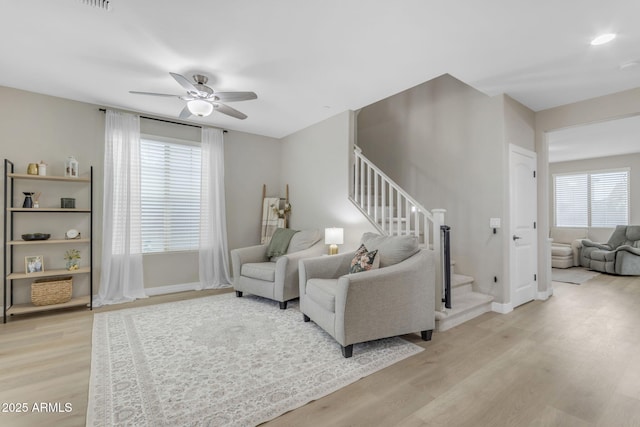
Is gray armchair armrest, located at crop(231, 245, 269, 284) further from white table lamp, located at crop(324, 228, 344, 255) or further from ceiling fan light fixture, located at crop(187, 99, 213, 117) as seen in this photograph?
ceiling fan light fixture, located at crop(187, 99, 213, 117)

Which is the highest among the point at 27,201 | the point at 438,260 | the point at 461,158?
the point at 461,158

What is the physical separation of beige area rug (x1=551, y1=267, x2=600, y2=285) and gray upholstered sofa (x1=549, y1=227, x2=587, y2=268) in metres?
0.18

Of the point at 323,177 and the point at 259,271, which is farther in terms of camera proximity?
the point at 323,177

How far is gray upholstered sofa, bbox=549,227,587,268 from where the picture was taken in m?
6.65

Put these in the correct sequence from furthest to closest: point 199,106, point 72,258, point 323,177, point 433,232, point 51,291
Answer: point 323,177
point 72,258
point 51,291
point 433,232
point 199,106

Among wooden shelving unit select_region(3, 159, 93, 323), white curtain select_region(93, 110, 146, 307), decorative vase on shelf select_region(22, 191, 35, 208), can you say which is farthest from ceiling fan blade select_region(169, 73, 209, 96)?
decorative vase on shelf select_region(22, 191, 35, 208)

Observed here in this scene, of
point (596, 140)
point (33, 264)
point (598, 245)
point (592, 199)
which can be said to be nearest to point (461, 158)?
point (596, 140)

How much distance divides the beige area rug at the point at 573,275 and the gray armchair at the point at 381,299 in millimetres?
4354

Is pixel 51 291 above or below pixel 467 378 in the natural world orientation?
above

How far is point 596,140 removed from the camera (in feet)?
19.8

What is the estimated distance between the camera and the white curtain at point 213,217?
190 inches

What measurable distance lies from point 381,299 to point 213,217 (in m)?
3.35

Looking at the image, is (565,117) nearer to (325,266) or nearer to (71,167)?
(325,266)

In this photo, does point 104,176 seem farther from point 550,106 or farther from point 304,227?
point 550,106
